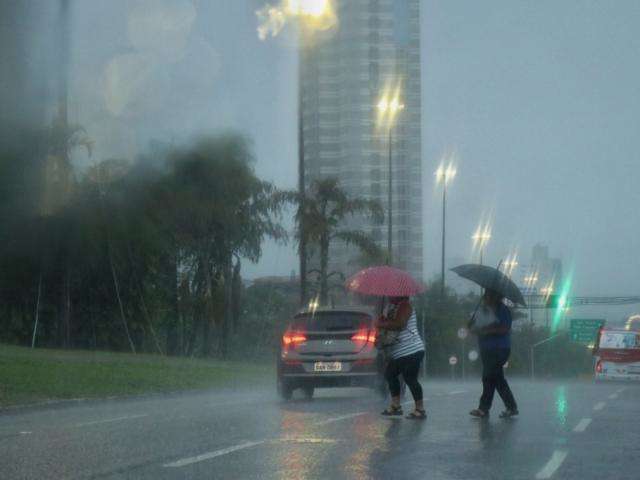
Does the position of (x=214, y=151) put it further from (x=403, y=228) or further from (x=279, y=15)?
(x=403, y=228)

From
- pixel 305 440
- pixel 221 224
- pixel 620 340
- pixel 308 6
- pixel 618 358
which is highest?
pixel 308 6

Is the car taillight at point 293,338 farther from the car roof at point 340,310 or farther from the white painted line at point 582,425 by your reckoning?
the white painted line at point 582,425

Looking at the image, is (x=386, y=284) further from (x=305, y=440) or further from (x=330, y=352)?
(x=330, y=352)

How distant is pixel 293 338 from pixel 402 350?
5.46m

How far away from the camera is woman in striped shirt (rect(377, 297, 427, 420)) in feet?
47.4

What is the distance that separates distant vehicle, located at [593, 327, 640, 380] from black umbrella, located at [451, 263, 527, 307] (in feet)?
89.9

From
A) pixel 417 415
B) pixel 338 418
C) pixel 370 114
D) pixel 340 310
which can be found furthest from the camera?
pixel 370 114

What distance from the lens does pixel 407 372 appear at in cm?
1446

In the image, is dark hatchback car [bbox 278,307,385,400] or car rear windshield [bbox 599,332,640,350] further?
car rear windshield [bbox 599,332,640,350]

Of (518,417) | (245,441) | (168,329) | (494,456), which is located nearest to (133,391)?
(518,417)

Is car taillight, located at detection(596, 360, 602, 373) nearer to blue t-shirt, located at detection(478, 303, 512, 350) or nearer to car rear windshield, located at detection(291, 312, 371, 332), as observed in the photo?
car rear windshield, located at detection(291, 312, 371, 332)

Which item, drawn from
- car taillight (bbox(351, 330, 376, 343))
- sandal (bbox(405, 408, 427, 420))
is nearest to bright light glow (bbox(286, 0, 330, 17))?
car taillight (bbox(351, 330, 376, 343))

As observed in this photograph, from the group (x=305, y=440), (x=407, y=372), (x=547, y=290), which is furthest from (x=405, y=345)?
(x=547, y=290)

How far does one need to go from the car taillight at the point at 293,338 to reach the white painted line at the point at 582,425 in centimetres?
608
